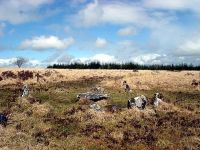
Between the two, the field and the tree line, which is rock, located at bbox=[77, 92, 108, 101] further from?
the tree line

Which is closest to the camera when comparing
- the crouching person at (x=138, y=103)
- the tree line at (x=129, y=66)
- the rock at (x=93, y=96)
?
the crouching person at (x=138, y=103)

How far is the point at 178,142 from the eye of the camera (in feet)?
94.9

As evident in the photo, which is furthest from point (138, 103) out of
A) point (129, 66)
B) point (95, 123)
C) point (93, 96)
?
point (129, 66)

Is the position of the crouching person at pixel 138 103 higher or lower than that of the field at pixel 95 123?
higher

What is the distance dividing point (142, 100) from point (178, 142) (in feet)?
32.6

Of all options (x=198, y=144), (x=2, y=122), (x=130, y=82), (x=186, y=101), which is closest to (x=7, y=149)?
(x=2, y=122)

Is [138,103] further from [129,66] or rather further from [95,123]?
[129,66]

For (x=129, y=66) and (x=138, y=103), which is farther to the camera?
(x=129, y=66)

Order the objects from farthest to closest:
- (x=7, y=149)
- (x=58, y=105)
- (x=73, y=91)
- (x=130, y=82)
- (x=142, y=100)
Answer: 1. (x=130, y=82)
2. (x=73, y=91)
3. (x=58, y=105)
4. (x=142, y=100)
5. (x=7, y=149)

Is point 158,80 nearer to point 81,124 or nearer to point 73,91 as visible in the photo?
point 73,91

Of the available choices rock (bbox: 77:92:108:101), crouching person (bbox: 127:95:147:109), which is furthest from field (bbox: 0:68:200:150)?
crouching person (bbox: 127:95:147:109)

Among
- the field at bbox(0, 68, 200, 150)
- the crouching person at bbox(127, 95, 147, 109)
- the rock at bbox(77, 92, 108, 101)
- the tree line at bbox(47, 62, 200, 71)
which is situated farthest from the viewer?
the tree line at bbox(47, 62, 200, 71)

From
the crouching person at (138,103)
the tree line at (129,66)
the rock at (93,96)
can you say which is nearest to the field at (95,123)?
the rock at (93,96)

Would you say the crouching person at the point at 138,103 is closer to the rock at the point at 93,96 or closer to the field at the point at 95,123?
the field at the point at 95,123
